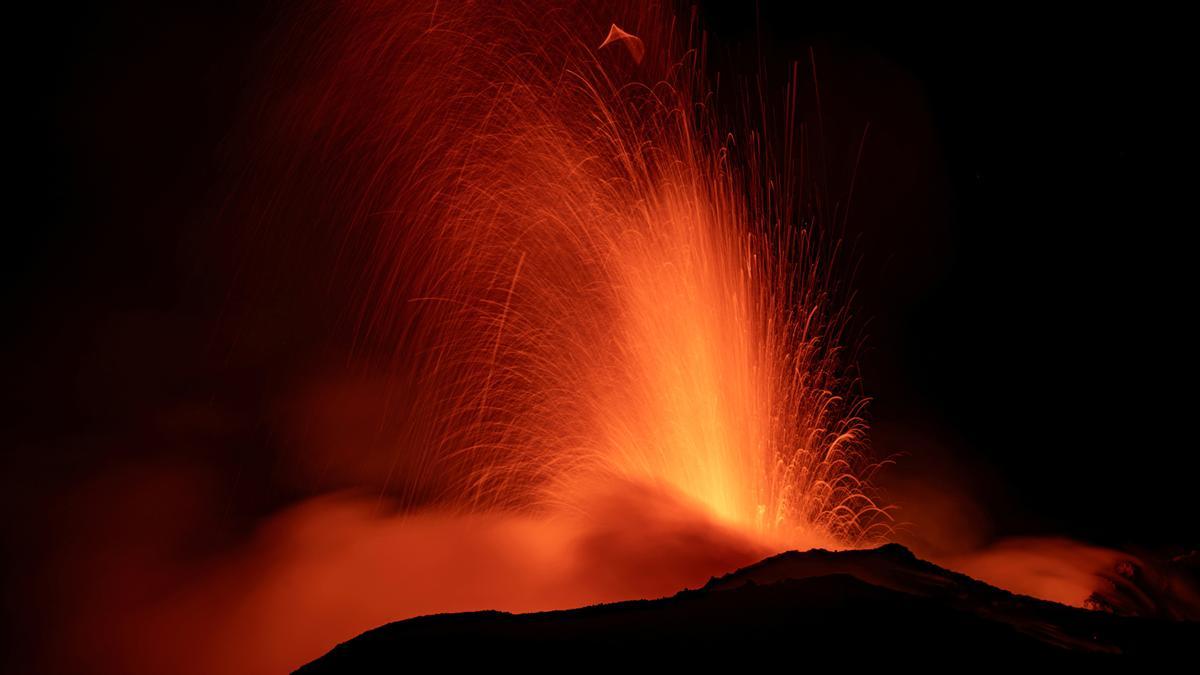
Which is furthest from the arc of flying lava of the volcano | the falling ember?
the volcano

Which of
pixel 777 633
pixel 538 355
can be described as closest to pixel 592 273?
pixel 538 355

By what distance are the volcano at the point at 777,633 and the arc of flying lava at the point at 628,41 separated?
829 cm

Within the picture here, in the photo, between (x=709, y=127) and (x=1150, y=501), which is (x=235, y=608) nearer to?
(x=709, y=127)

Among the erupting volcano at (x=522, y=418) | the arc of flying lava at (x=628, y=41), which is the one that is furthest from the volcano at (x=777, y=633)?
the arc of flying lava at (x=628, y=41)

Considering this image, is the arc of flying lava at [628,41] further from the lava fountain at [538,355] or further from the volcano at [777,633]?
the volcano at [777,633]

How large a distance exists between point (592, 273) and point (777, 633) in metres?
7.16

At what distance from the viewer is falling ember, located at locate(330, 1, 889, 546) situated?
28.9 ft

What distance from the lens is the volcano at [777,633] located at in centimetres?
259

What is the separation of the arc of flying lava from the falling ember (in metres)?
0.02

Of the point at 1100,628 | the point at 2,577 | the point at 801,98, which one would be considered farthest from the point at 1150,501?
the point at 2,577

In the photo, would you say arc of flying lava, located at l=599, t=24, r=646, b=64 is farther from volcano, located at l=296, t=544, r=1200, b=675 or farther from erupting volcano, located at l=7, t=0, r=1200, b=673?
volcano, located at l=296, t=544, r=1200, b=675

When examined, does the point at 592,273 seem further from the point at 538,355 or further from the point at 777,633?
the point at 777,633

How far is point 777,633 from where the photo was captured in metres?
2.70

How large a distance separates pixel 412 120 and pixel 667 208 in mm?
3702
